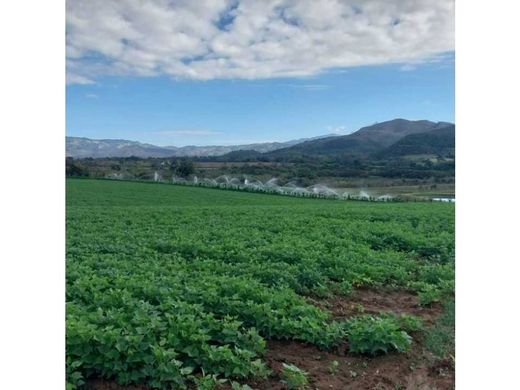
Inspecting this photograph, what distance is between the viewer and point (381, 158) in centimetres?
848

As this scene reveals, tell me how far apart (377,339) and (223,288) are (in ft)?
3.38

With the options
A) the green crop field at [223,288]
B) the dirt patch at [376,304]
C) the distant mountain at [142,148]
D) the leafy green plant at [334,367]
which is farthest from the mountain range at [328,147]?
the leafy green plant at [334,367]

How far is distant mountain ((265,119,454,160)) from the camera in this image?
8.01 m

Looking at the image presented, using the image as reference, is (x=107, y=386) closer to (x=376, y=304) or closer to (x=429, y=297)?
(x=376, y=304)

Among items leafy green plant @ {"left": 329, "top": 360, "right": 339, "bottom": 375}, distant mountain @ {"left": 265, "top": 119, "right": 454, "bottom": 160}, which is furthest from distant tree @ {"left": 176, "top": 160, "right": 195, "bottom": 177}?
leafy green plant @ {"left": 329, "top": 360, "right": 339, "bottom": 375}

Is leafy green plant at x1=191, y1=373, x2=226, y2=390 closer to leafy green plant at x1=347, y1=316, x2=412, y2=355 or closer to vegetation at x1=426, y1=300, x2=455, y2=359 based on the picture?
leafy green plant at x1=347, y1=316, x2=412, y2=355

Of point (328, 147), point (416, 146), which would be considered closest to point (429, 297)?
point (416, 146)

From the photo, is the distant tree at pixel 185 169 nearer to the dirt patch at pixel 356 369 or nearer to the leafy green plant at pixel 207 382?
the dirt patch at pixel 356 369

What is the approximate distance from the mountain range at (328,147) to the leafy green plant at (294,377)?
14.7 feet

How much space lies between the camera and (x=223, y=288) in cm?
330

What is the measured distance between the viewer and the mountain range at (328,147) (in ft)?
22.8
